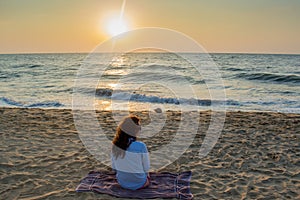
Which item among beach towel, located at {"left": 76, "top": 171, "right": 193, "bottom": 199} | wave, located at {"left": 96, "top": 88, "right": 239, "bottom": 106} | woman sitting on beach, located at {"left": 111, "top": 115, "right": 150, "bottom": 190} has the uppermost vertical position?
wave, located at {"left": 96, "top": 88, "right": 239, "bottom": 106}

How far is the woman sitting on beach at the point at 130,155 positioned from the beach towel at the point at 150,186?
15 cm

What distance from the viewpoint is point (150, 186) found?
4.76 metres

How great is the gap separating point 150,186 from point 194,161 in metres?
1.57

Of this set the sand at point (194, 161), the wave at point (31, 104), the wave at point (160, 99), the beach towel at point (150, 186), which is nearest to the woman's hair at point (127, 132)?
the beach towel at point (150, 186)

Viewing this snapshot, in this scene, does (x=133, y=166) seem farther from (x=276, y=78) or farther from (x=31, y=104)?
(x=276, y=78)

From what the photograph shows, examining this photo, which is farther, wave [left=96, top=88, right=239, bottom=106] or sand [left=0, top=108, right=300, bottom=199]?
wave [left=96, top=88, right=239, bottom=106]

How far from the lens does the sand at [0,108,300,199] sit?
15.5 ft

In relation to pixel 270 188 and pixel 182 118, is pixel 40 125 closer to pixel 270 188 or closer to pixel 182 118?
pixel 182 118

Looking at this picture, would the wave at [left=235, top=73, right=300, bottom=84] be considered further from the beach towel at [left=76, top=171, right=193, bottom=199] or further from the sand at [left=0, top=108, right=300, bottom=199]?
the beach towel at [left=76, top=171, right=193, bottom=199]

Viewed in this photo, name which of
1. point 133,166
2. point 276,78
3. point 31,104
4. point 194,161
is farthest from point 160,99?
point 276,78

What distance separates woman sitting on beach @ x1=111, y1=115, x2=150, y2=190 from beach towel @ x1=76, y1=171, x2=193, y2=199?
15 centimetres

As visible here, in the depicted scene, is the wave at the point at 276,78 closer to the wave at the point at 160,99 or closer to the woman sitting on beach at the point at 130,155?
the wave at the point at 160,99

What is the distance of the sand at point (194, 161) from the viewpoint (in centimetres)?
472

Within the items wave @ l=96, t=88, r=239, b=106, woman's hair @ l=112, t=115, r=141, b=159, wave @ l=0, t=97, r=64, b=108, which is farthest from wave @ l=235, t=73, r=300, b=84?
woman's hair @ l=112, t=115, r=141, b=159
